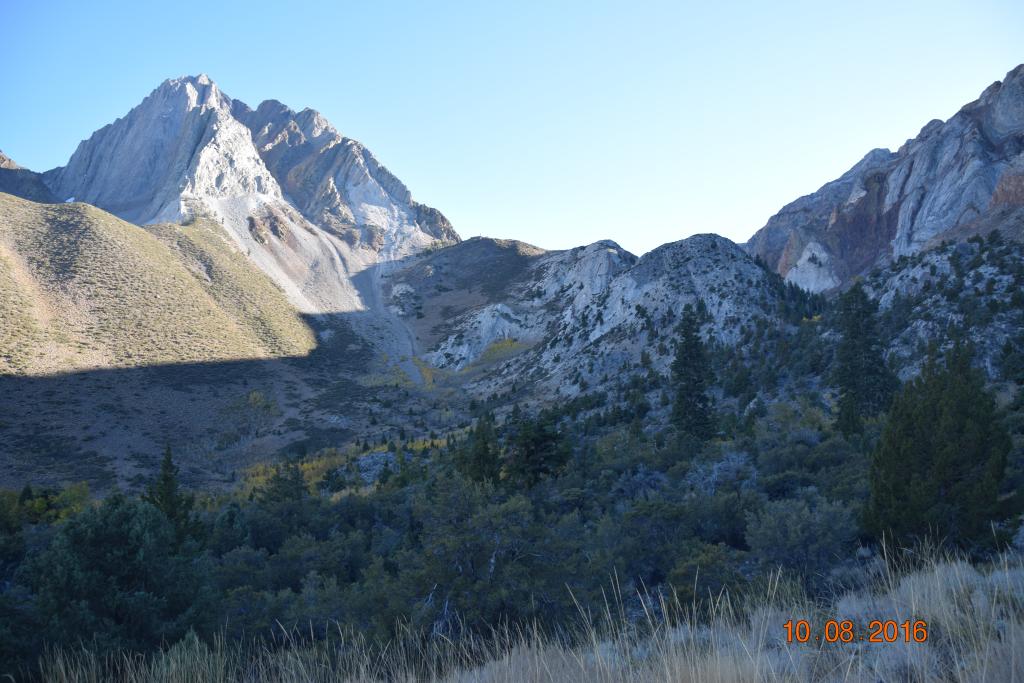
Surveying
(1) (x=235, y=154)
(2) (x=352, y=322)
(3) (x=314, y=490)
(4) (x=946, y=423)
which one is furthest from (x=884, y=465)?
(1) (x=235, y=154)

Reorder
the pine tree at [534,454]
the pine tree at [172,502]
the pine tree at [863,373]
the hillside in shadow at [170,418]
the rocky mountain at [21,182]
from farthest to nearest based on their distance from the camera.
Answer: the rocky mountain at [21,182], the hillside in shadow at [170,418], the pine tree at [863,373], the pine tree at [534,454], the pine tree at [172,502]

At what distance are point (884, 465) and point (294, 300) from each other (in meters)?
99.3

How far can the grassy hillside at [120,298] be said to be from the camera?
193ft

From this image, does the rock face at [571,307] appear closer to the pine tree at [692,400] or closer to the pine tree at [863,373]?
the pine tree at [692,400]

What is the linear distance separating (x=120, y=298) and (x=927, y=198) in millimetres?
119548

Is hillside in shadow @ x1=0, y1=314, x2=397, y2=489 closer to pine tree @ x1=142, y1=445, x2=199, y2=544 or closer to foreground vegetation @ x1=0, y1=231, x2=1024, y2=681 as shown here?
foreground vegetation @ x1=0, y1=231, x2=1024, y2=681

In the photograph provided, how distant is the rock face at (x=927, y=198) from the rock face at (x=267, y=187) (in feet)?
292

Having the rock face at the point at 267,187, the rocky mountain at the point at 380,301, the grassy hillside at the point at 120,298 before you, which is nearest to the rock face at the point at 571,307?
the rocky mountain at the point at 380,301

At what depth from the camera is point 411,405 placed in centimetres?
6988

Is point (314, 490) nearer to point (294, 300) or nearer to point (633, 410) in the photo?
point (633, 410)
